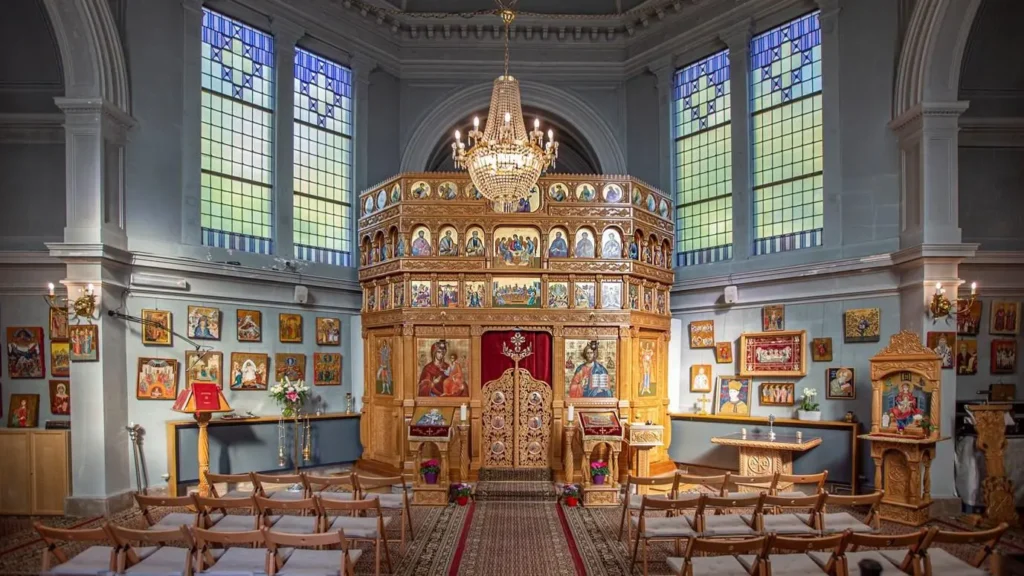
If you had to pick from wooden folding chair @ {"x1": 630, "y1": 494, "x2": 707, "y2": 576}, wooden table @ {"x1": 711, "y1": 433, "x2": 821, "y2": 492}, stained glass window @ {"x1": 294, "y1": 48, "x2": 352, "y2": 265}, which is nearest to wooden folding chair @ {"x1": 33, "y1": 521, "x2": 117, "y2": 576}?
wooden folding chair @ {"x1": 630, "y1": 494, "x2": 707, "y2": 576}

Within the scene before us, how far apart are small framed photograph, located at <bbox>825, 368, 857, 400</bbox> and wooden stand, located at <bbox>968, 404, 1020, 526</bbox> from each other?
2243 millimetres

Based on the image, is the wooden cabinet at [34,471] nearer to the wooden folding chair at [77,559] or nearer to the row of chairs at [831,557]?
the wooden folding chair at [77,559]

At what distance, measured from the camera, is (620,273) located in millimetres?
13867

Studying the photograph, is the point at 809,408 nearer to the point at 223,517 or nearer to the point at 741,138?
the point at 741,138

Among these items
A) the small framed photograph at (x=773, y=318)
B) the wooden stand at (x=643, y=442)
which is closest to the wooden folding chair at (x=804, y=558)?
the wooden stand at (x=643, y=442)

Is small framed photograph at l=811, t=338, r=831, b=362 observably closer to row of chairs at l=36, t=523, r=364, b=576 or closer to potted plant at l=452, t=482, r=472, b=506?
potted plant at l=452, t=482, r=472, b=506

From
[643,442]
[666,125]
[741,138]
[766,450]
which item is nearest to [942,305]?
[766,450]

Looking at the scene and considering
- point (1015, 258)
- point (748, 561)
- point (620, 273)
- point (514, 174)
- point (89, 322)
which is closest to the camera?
point (748, 561)

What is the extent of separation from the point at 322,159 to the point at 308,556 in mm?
11944

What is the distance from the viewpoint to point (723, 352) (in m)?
15.3

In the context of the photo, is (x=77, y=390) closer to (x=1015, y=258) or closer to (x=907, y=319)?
(x=907, y=319)

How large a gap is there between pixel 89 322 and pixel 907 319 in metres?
14.5

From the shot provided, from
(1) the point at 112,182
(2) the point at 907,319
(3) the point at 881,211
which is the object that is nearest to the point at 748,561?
(2) the point at 907,319

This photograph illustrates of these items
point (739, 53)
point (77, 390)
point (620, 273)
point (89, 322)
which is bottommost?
point (77, 390)
